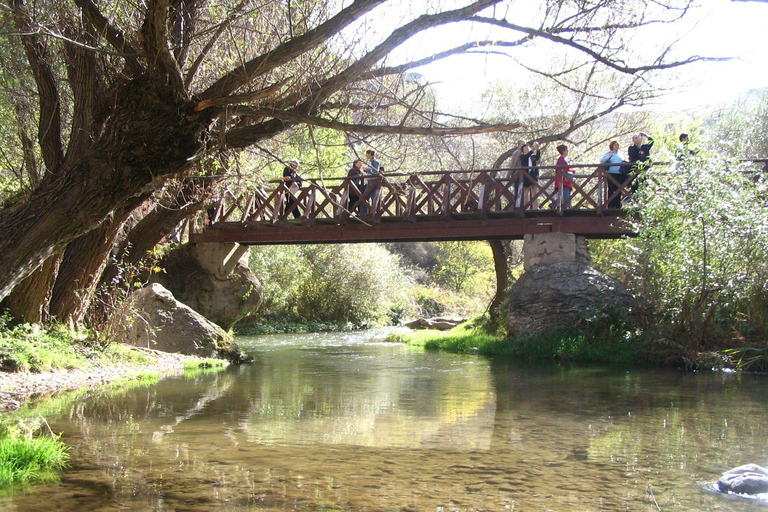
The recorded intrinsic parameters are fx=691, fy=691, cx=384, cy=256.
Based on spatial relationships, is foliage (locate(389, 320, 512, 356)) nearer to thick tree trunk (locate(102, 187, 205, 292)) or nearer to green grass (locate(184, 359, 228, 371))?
green grass (locate(184, 359, 228, 371))

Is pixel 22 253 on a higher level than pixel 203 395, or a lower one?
higher

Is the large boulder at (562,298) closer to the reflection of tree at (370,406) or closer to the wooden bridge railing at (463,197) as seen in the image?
the wooden bridge railing at (463,197)

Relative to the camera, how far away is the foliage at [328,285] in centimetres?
2544

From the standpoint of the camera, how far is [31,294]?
352 inches

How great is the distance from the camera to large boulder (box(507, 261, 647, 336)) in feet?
44.1

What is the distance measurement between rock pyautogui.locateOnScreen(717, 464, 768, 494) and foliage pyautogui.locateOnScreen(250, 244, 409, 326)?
70.7 ft

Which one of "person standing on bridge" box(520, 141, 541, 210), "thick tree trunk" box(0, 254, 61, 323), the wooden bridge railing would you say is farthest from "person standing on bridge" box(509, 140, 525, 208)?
"thick tree trunk" box(0, 254, 61, 323)

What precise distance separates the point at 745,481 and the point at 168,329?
940cm

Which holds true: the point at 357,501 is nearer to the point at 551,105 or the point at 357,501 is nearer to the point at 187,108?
the point at 187,108

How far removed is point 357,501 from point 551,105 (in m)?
19.2

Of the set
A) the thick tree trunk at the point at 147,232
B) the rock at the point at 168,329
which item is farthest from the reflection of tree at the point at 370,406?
the thick tree trunk at the point at 147,232

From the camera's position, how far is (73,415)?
254 inches

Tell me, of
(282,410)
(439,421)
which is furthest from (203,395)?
(439,421)

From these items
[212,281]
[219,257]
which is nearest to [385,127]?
[219,257]
